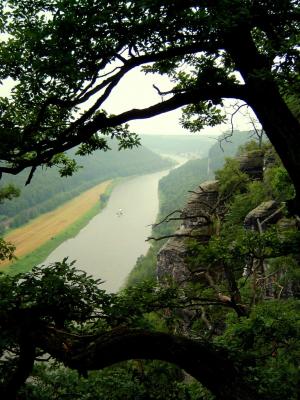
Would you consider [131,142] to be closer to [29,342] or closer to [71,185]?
[29,342]

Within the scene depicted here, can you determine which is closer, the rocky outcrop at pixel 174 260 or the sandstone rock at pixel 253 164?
the rocky outcrop at pixel 174 260

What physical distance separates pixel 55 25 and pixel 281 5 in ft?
9.67

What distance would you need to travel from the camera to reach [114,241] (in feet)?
305

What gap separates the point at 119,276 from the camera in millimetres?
70938

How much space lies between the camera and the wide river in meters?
75.0

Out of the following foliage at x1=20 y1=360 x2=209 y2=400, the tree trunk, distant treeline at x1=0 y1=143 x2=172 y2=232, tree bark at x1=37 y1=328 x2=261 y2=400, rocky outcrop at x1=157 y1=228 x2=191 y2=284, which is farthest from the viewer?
distant treeline at x1=0 y1=143 x2=172 y2=232

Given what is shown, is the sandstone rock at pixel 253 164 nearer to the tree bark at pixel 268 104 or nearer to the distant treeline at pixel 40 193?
the tree bark at pixel 268 104

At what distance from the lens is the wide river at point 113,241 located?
75.0 metres

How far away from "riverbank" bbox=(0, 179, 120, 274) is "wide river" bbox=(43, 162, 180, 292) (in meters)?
2.35

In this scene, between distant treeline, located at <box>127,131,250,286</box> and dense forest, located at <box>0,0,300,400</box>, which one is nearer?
dense forest, located at <box>0,0,300,400</box>

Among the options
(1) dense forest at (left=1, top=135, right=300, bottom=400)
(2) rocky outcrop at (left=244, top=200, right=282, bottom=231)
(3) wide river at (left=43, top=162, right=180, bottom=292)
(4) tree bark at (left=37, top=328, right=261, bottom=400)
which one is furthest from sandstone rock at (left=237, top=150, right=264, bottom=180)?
(3) wide river at (left=43, top=162, right=180, bottom=292)

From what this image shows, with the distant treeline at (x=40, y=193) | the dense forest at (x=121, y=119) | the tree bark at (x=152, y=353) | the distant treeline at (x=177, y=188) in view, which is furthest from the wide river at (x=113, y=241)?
the tree bark at (x=152, y=353)

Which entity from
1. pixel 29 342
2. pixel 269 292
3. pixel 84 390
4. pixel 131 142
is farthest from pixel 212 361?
pixel 269 292

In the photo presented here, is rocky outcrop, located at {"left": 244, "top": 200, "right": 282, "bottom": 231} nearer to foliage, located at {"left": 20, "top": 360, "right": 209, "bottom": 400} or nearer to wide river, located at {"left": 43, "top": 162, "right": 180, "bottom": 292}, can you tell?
foliage, located at {"left": 20, "top": 360, "right": 209, "bottom": 400}
